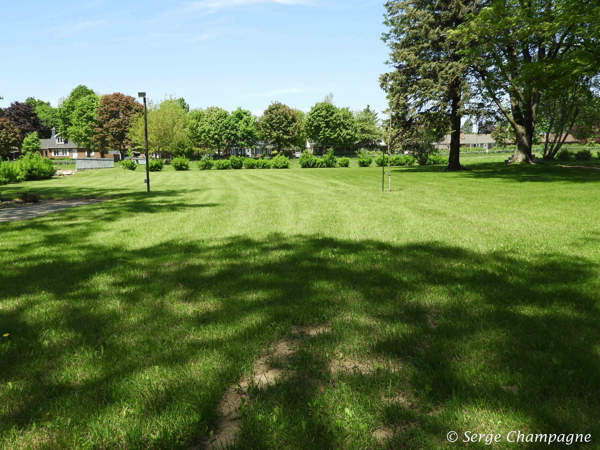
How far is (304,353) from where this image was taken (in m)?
3.28

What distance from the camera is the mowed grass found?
2424 mm

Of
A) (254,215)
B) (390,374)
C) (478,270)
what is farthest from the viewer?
(254,215)

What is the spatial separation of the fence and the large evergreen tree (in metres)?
33.6

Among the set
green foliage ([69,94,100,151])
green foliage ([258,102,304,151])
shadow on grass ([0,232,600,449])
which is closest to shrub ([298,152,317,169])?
green foliage ([258,102,304,151])

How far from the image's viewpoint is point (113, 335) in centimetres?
364

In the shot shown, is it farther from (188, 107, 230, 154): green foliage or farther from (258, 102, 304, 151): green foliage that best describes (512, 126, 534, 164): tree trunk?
(188, 107, 230, 154): green foliage

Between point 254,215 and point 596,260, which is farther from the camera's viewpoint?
point 254,215

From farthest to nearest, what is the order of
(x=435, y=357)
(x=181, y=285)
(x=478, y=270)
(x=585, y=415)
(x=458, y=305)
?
(x=478, y=270)
(x=181, y=285)
(x=458, y=305)
(x=435, y=357)
(x=585, y=415)

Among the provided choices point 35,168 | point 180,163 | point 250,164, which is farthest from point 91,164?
point 250,164

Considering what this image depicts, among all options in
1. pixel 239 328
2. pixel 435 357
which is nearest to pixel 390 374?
pixel 435 357

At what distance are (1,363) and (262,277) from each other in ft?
9.52

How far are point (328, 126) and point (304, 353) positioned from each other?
3275 inches

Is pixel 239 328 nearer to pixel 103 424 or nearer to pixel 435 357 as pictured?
pixel 103 424

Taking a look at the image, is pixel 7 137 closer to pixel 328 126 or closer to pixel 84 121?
pixel 84 121
